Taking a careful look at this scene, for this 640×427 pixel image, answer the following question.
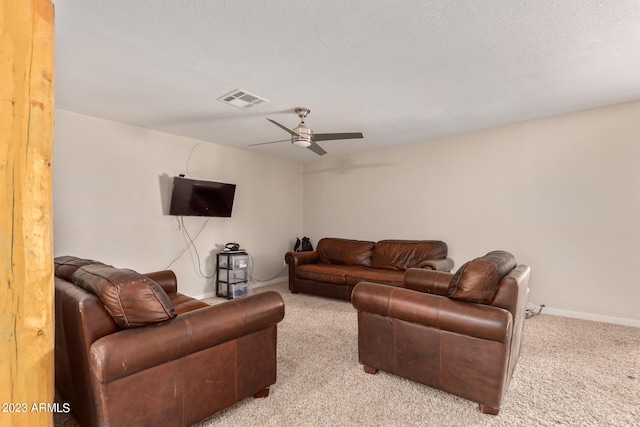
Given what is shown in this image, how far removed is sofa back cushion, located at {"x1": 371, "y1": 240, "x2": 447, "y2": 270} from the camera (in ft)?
14.2

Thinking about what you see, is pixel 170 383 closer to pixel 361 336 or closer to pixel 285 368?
pixel 285 368

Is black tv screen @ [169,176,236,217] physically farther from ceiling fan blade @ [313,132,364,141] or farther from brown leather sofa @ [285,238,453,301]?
ceiling fan blade @ [313,132,364,141]

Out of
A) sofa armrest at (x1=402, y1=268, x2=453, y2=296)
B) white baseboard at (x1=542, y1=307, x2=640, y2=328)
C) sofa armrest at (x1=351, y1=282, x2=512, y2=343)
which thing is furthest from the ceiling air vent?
white baseboard at (x1=542, y1=307, x2=640, y2=328)

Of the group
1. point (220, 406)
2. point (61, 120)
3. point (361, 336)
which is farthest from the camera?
point (61, 120)

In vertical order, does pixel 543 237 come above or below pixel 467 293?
above

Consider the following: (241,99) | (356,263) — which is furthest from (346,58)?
(356,263)

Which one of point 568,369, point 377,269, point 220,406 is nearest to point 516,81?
point 568,369

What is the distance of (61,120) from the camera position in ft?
10.6

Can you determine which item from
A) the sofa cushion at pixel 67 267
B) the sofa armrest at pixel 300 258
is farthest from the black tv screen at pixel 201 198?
the sofa cushion at pixel 67 267

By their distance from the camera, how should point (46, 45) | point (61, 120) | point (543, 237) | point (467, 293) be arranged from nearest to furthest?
point (46, 45) < point (467, 293) < point (61, 120) < point (543, 237)

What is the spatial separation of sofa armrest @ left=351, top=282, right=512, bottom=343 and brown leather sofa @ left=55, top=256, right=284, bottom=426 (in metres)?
0.77

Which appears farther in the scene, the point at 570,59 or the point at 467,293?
the point at 570,59

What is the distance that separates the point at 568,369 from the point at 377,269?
2516mm

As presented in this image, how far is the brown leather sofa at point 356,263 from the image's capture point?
4.11 metres
